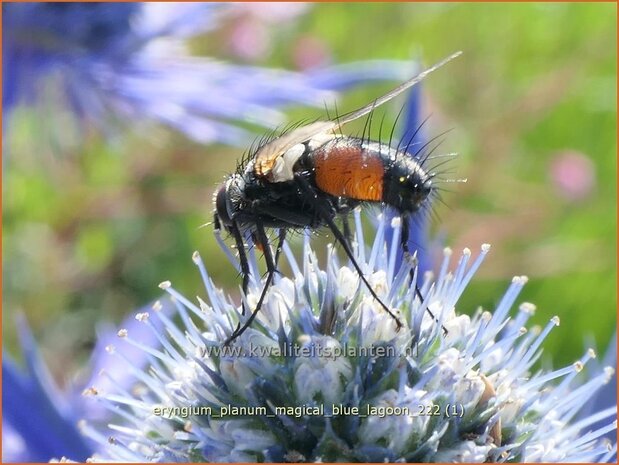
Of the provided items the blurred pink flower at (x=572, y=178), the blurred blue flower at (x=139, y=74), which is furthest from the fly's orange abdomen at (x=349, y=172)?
the blurred pink flower at (x=572, y=178)

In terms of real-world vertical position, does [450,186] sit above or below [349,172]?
above

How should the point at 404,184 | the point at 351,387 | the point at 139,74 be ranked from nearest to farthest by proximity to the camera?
1. the point at 351,387
2. the point at 404,184
3. the point at 139,74

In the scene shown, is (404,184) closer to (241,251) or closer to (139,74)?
(241,251)

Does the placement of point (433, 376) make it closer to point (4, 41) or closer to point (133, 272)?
point (4, 41)

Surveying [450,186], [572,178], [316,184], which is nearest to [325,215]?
[316,184]

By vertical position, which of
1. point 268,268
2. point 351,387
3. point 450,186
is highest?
point 450,186

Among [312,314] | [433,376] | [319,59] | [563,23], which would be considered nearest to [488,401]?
[433,376]
